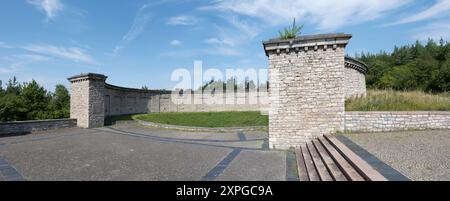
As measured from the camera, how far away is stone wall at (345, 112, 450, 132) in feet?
26.8

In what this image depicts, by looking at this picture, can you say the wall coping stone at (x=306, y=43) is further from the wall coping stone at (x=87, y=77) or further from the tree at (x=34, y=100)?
the tree at (x=34, y=100)

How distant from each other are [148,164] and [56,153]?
4.27 m

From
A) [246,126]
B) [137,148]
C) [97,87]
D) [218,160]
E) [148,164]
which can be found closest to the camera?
[148,164]

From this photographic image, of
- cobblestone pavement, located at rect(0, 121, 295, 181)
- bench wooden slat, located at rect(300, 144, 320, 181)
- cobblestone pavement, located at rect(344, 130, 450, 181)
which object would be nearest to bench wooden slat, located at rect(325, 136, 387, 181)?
cobblestone pavement, located at rect(344, 130, 450, 181)

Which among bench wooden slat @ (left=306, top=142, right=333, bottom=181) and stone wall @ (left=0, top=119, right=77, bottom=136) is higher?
stone wall @ (left=0, top=119, right=77, bottom=136)

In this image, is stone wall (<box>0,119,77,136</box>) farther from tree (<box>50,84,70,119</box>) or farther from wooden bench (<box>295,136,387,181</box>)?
wooden bench (<box>295,136,387,181</box>)

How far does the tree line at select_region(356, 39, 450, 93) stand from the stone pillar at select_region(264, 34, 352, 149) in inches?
955

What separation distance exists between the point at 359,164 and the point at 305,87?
4.86m

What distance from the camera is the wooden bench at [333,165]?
4.38m

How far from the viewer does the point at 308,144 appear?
8.74 meters

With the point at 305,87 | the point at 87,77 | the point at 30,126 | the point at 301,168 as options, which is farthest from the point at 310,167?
the point at 87,77
